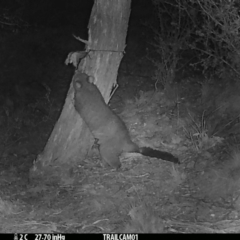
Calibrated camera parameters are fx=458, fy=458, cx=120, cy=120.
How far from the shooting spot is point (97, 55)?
6516 mm

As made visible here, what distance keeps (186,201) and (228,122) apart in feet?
5.76

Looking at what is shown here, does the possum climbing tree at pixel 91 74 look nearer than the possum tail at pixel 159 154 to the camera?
No

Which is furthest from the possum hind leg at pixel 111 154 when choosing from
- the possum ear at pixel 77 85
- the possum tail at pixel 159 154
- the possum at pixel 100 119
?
the possum ear at pixel 77 85

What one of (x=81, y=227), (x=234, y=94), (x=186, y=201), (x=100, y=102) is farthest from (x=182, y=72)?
(x=81, y=227)

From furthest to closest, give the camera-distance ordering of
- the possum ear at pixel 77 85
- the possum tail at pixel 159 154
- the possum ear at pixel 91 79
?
the possum ear at pixel 91 79, the possum ear at pixel 77 85, the possum tail at pixel 159 154

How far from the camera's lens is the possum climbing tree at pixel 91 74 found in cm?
643

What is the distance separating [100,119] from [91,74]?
0.68m

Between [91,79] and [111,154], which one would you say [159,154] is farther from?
[91,79]

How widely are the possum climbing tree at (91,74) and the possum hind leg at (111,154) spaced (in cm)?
46

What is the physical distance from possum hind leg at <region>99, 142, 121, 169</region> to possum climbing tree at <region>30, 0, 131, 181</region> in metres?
0.46

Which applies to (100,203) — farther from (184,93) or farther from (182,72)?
(182,72)

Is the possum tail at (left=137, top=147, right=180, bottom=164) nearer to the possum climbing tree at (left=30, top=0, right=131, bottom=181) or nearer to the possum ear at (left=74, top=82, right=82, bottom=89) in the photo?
the possum climbing tree at (left=30, top=0, right=131, bottom=181)

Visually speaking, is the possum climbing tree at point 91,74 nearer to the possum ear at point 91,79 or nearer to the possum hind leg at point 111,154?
the possum ear at point 91,79

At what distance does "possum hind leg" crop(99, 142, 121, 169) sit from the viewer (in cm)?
643
